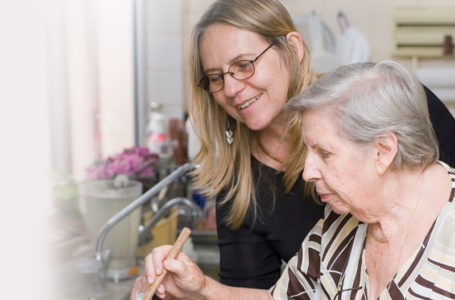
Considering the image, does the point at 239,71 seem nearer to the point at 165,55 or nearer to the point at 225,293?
the point at 225,293

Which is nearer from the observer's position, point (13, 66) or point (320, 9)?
point (13, 66)

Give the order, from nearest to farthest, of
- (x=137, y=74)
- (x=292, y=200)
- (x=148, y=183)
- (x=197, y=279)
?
(x=197, y=279) → (x=292, y=200) → (x=148, y=183) → (x=137, y=74)

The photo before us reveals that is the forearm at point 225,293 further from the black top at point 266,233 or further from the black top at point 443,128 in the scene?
the black top at point 443,128

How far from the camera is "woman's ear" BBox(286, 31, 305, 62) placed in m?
1.26

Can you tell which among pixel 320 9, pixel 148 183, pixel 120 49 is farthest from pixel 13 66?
pixel 320 9

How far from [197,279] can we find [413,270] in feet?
1.41

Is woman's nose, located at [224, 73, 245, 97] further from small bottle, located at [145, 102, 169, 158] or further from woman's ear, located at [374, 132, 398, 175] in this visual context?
small bottle, located at [145, 102, 169, 158]

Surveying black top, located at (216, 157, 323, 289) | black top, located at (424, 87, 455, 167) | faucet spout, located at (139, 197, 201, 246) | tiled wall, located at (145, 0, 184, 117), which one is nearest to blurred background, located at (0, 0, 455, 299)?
tiled wall, located at (145, 0, 184, 117)

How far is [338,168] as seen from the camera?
2.99 ft

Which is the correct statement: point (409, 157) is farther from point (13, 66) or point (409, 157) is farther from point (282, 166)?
point (13, 66)

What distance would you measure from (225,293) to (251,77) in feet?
1.55

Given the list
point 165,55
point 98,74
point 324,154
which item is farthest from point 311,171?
point 165,55

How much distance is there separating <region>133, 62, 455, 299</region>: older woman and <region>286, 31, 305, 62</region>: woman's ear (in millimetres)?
332

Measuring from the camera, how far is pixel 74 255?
57.6 inches
